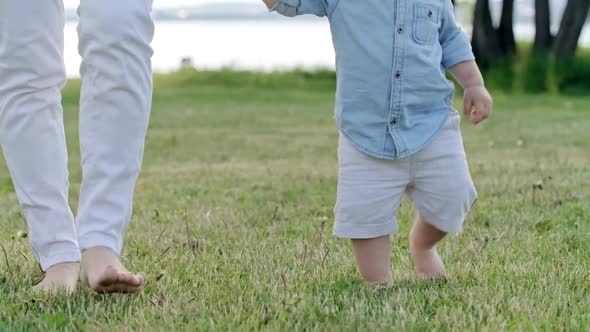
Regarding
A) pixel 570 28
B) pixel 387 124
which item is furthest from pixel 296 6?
pixel 570 28

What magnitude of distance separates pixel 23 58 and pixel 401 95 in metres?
1.14

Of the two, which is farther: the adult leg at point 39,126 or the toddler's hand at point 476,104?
the toddler's hand at point 476,104

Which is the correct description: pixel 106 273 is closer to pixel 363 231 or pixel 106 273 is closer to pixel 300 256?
pixel 363 231

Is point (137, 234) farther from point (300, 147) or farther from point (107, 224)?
point (300, 147)

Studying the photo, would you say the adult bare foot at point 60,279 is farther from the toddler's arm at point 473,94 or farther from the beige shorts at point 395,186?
the toddler's arm at point 473,94

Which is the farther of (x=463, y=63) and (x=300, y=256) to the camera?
(x=300, y=256)

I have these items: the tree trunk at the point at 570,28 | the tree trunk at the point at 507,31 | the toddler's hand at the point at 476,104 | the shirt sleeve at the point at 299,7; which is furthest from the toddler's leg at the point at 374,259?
the tree trunk at the point at 507,31

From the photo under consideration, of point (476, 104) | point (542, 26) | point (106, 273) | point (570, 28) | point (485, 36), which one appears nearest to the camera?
point (106, 273)

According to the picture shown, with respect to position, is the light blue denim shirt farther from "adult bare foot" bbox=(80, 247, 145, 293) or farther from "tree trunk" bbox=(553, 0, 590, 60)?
"tree trunk" bbox=(553, 0, 590, 60)

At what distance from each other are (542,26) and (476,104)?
15533 mm

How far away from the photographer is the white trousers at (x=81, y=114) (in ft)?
9.30

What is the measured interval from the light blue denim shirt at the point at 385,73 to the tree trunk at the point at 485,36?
Answer: 15590 mm

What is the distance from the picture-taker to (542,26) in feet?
59.6

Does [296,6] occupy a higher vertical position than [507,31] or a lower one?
higher
